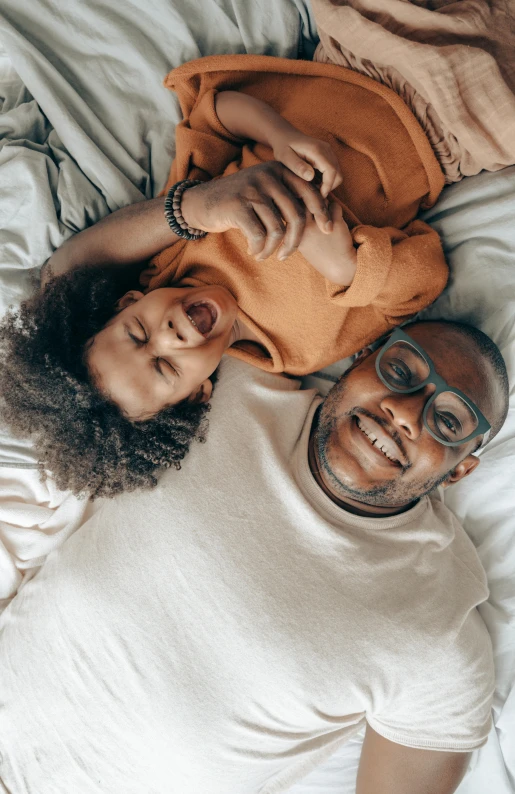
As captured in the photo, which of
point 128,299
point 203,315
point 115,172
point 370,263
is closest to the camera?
point 370,263

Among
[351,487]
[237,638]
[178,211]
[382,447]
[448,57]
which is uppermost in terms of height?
[448,57]

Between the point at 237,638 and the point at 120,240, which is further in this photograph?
the point at 120,240

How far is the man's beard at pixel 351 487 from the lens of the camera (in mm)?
1451

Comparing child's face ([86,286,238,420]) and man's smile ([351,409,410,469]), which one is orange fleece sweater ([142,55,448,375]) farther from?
man's smile ([351,409,410,469])

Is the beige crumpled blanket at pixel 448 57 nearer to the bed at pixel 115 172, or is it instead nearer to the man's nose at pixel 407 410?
the bed at pixel 115 172

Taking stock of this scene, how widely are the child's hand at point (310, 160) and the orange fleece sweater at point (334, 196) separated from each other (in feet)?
0.56

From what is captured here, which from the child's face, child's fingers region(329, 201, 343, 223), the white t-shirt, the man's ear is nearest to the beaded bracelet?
the child's face

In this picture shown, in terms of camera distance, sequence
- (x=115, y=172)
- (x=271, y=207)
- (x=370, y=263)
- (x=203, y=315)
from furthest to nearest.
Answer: (x=115, y=172) → (x=203, y=315) → (x=370, y=263) → (x=271, y=207)

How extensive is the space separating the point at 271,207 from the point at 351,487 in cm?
75

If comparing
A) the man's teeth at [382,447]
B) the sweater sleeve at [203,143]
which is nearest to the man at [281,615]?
the man's teeth at [382,447]

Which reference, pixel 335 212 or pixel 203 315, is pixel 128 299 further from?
pixel 335 212

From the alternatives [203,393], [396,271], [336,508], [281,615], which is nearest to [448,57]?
[396,271]

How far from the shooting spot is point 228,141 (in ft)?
5.27

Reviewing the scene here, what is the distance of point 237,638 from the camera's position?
1.44 metres
